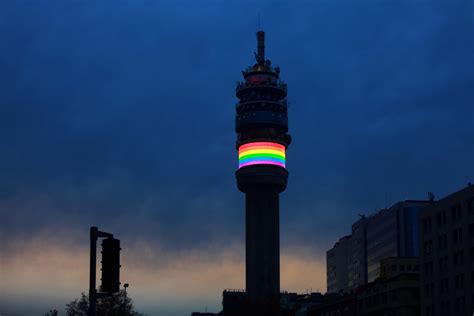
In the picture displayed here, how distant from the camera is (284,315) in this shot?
192875 millimetres

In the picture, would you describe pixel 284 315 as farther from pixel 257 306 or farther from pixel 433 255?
pixel 433 255

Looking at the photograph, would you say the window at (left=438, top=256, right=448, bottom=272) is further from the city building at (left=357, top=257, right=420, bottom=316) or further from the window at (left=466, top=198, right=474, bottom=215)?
the city building at (left=357, top=257, right=420, bottom=316)

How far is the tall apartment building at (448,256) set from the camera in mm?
129375

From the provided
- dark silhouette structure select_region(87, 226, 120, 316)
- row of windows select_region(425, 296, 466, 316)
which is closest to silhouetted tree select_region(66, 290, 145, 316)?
row of windows select_region(425, 296, 466, 316)

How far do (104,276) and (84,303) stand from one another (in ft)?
353

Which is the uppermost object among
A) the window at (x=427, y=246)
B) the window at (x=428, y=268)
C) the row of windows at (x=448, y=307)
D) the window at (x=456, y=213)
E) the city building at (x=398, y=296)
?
the window at (x=456, y=213)

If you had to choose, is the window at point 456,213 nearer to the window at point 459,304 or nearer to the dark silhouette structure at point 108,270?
the window at point 459,304

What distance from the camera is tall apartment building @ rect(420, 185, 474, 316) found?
129m

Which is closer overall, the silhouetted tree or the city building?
the silhouetted tree

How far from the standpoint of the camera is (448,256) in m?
137

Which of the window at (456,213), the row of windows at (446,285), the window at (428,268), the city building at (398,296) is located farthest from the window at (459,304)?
the city building at (398,296)

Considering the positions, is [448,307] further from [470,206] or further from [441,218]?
[470,206]

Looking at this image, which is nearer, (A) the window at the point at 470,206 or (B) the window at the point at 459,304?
(A) the window at the point at 470,206

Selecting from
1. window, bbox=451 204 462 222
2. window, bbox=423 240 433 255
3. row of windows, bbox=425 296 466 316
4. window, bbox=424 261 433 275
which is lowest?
row of windows, bbox=425 296 466 316
